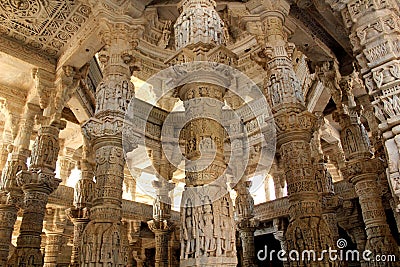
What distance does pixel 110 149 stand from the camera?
21.5ft

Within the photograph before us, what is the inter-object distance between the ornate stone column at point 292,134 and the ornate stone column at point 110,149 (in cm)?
283

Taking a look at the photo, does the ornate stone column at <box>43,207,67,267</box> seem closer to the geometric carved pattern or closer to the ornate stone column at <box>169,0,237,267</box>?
the geometric carved pattern

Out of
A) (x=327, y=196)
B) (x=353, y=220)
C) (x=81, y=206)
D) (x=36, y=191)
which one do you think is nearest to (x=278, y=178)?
(x=353, y=220)

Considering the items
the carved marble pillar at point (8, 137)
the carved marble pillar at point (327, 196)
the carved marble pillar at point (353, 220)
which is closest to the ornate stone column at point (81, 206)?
the carved marble pillar at point (8, 137)

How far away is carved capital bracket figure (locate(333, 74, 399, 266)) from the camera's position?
7.39 metres

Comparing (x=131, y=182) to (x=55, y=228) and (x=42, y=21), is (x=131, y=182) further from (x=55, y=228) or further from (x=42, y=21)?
(x=42, y=21)

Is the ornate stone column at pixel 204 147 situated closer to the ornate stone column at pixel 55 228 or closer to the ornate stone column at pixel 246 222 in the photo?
the ornate stone column at pixel 246 222

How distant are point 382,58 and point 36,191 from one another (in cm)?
805

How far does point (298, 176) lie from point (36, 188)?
630cm

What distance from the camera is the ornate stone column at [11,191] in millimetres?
8688

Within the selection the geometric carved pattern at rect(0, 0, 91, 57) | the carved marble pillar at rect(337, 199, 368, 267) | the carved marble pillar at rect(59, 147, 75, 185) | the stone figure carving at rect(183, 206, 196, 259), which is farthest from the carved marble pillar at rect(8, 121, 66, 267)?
the carved marble pillar at rect(337, 199, 368, 267)

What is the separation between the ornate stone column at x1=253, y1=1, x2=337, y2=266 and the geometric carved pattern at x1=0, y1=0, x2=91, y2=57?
4417mm

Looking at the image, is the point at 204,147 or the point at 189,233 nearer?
the point at 189,233

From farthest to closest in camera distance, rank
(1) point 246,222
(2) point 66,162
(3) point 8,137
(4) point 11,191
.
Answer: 1. (2) point 66,162
2. (1) point 246,222
3. (3) point 8,137
4. (4) point 11,191
